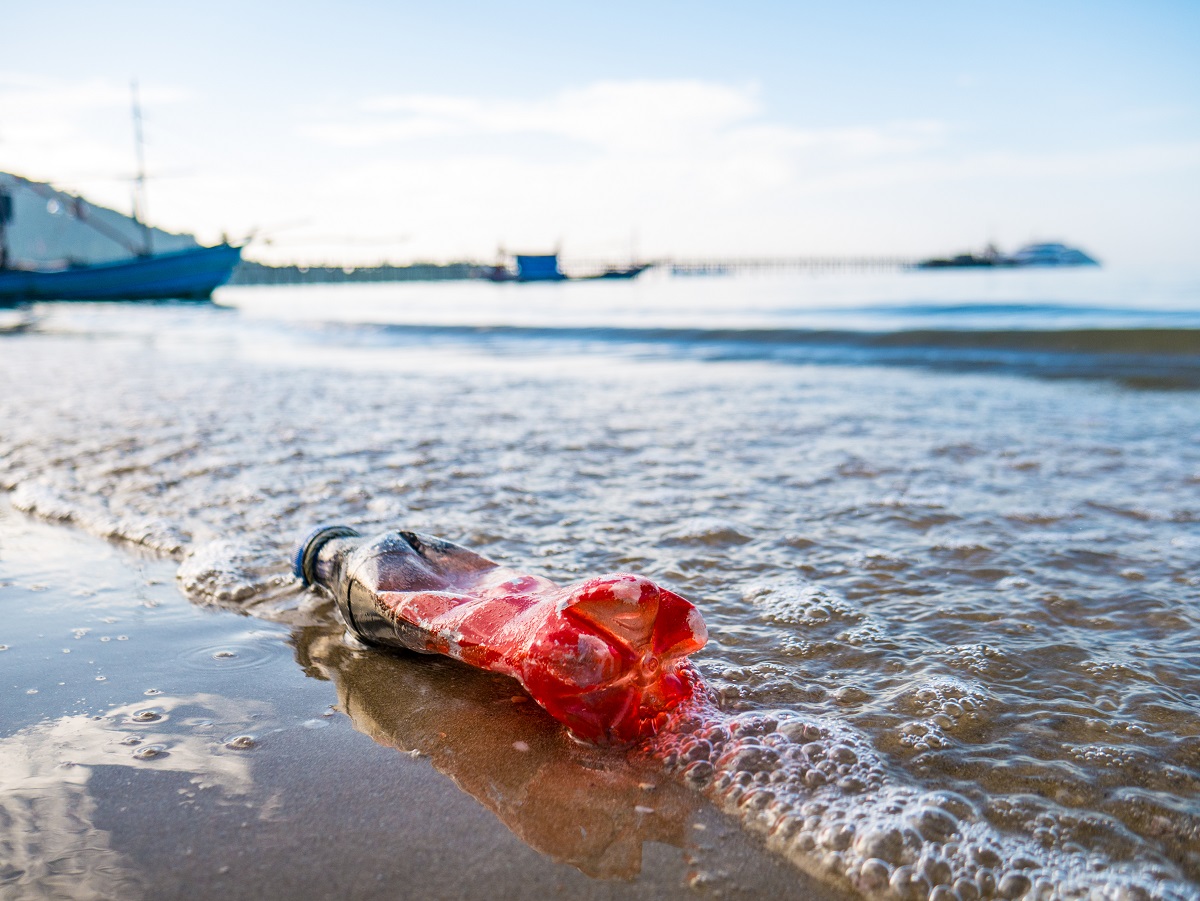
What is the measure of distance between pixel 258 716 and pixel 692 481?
2.32 m

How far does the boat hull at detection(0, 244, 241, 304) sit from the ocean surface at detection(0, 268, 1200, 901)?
2476cm

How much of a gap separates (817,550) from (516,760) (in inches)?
58.8

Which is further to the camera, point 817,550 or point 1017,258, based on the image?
point 1017,258

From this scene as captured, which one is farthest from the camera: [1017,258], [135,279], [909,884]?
[1017,258]

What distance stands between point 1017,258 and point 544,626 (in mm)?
111622

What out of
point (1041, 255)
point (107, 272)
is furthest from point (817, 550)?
point (1041, 255)

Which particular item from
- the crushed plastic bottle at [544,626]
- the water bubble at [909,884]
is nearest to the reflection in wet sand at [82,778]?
the crushed plastic bottle at [544,626]

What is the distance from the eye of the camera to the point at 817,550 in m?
2.66

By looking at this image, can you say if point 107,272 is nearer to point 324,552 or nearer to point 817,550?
point 324,552

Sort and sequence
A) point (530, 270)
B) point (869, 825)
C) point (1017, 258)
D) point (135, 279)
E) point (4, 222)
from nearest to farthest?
1. point (869, 825)
2. point (4, 222)
3. point (135, 279)
4. point (530, 270)
5. point (1017, 258)

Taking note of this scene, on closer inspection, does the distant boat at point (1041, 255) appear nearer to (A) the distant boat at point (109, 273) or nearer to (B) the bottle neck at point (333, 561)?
(A) the distant boat at point (109, 273)

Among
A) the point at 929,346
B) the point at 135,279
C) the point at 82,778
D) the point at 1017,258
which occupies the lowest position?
the point at 82,778

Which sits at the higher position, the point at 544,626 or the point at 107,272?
the point at 107,272

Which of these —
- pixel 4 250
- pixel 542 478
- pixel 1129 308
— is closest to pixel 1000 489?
pixel 542 478
